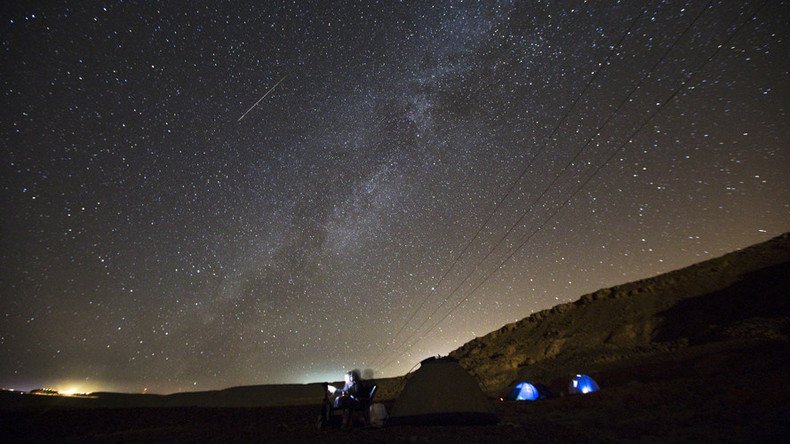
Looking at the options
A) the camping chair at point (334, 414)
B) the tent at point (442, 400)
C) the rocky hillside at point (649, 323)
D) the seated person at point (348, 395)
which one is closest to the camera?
the tent at point (442, 400)

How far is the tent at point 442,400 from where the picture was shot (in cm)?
1145

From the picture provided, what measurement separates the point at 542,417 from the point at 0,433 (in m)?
19.3

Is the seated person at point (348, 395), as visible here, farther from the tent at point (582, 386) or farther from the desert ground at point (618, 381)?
the tent at point (582, 386)

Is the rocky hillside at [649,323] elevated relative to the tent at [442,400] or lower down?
elevated

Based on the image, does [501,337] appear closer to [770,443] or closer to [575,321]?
[575,321]

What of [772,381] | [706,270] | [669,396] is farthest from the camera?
[706,270]

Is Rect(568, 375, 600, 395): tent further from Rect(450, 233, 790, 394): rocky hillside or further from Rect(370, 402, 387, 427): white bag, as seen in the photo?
Rect(370, 402, 387, 427): white bag

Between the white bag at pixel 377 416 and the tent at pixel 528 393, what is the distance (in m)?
9.56

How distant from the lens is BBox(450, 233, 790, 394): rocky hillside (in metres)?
25.4

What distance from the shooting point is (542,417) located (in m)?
12.4

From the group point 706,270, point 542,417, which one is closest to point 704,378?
point 542,417

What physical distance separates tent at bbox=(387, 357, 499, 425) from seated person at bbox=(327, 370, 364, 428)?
1.24 meters

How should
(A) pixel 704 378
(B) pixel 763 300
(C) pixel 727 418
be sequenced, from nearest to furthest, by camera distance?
(C) pixel 727 418, (A) pixel 704 378, (B) pixel 763 300

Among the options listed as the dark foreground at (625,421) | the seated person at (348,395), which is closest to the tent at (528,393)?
the dark foreground at (625,421)
